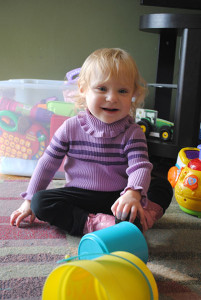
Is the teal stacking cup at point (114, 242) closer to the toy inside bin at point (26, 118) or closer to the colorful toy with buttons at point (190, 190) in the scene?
the colorful toy with buttons at point (190, 190)

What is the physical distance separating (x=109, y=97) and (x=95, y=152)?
0.15 m

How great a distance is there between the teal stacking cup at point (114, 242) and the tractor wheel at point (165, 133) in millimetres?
808

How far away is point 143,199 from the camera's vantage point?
0.88 m

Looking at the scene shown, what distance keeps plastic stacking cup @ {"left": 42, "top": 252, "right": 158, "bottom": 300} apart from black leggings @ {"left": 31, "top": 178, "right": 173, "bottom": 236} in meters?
0.30

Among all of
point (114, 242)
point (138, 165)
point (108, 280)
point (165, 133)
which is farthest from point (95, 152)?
point (165, 133)

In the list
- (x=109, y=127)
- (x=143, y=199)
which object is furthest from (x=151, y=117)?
(x=143, y=199)

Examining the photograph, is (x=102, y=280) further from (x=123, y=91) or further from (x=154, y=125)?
(x=154, y=125)

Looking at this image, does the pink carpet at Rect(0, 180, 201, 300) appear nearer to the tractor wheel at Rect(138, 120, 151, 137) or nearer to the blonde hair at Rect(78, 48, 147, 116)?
the blonde hair at Rect(78, 48, 147, 116)

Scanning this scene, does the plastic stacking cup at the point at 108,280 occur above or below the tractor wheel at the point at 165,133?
below

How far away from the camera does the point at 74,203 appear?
3.19 ft

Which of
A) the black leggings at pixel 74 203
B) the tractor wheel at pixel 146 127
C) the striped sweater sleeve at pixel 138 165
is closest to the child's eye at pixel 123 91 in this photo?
the striped sweater sleeve at pixel 138 165

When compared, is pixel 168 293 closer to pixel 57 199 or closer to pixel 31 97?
pixel 57 199

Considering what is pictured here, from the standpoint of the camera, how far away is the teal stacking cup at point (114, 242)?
0.69 m

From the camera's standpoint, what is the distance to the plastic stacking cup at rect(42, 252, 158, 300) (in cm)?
55
